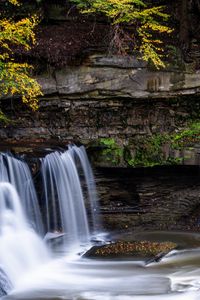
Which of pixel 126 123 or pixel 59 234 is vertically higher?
pixel 126 123

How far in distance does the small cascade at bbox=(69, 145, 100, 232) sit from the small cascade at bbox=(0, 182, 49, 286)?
7.86 ft

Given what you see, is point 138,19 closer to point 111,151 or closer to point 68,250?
point 111,151

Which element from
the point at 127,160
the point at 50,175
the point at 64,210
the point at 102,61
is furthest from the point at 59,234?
the point at 102,61

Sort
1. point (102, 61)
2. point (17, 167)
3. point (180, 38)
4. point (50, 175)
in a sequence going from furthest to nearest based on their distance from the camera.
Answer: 1. point (180, 38)
2. point (102, 61)
3. point (50, 175)
4. point (17, 167)

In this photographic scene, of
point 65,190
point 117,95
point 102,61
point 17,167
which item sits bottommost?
point 65,190

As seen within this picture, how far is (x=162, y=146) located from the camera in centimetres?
1307

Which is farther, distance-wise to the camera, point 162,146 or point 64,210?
point 162,146

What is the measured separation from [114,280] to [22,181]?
3021 millimetres

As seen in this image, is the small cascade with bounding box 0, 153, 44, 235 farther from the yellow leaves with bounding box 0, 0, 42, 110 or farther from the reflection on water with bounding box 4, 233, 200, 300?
the yellow leaves with bounding box 0, 0, 42, 110

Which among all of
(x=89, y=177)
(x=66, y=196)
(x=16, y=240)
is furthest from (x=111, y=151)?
(x=16, y=240)

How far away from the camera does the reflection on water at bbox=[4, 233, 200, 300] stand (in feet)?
26.6

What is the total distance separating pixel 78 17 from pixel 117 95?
3109 mm

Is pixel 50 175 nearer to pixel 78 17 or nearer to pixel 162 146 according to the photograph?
pixel 162 146

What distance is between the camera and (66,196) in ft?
38.7
